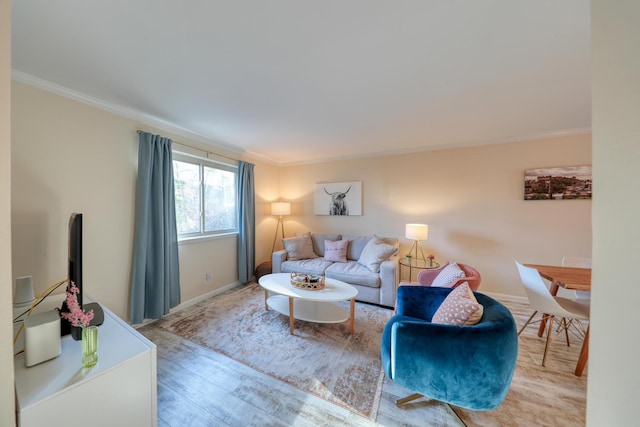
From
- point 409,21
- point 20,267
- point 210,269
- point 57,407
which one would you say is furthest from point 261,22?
point 210,269

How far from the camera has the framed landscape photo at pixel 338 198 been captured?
12.9ft

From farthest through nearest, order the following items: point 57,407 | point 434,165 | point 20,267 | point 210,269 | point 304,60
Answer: point 434,165
point 210,269
point 20,267
point 304,60
point 57,407

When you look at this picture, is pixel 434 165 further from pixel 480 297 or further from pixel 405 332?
pixel 405 332

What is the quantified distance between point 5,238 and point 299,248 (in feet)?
10.5

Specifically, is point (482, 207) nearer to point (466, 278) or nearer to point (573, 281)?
point (573, 281)

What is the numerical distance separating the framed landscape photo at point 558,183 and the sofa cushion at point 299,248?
328 centimetres

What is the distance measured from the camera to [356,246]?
12.1ft

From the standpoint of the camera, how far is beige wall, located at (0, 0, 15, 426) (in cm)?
61

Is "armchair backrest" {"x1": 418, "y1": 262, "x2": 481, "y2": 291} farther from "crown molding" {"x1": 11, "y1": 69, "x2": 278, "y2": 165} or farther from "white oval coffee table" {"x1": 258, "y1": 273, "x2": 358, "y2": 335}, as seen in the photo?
"crown molding" {"x1": 11, "y1": 69, "x2": 278, "y2": 165}

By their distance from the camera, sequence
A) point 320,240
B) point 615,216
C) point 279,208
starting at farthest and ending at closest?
point 279,208 → point 320,240 → point 615,216

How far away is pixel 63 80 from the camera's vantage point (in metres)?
1.74

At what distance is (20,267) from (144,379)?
1593 millimetres

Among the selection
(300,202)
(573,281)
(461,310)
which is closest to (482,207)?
(573,281)

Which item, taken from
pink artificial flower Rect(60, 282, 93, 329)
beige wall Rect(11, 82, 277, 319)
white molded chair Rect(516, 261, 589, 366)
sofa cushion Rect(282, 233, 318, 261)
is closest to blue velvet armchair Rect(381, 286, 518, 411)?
white molded chair Rect(516, 261, 589, 366)
